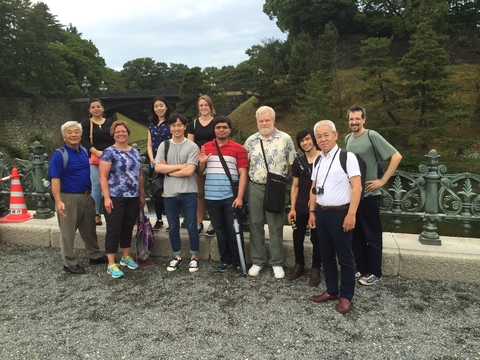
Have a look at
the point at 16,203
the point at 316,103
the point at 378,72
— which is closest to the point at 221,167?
the point at 16,203

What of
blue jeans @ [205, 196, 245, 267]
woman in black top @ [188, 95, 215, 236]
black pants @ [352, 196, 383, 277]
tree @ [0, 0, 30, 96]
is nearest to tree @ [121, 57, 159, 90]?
tree @ [0, 0, 30, 96]

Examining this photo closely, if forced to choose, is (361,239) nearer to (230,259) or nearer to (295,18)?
(230,259)

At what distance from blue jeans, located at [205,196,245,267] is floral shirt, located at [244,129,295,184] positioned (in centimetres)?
39

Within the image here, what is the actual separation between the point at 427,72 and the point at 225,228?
18.6 metres

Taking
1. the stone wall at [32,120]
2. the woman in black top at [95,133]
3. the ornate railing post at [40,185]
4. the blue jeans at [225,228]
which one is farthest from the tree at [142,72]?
the blue jeans at [225,228]

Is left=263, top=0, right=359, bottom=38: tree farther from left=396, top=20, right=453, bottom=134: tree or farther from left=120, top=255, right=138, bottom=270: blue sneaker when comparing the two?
left=120, top=255, right=138, bottom=270: blue sneaker

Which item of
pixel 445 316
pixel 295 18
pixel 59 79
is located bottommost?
pixel 445 316

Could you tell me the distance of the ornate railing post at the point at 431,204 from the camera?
11.9ft

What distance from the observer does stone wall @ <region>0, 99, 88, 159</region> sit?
3025cm

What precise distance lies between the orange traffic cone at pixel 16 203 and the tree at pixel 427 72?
18.4 meters

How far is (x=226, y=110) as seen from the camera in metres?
36.8

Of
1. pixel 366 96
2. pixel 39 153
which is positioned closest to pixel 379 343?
pixel 39 153

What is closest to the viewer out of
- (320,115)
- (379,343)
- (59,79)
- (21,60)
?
(379,343)

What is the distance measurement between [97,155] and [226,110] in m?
33.4
